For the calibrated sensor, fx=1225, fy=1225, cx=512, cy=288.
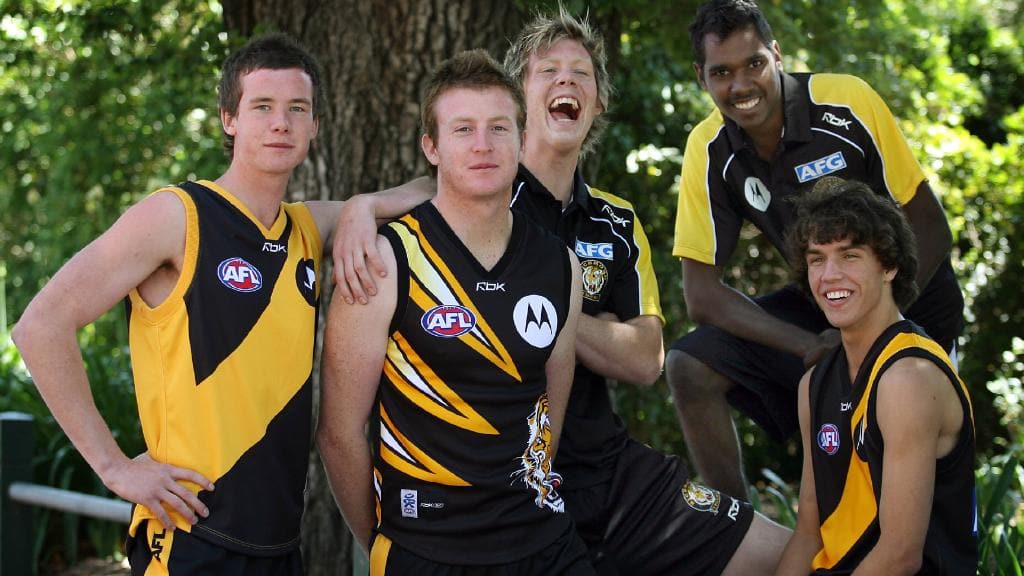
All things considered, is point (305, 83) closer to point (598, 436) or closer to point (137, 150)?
point (598, 436)

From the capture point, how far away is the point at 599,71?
12.7 feet

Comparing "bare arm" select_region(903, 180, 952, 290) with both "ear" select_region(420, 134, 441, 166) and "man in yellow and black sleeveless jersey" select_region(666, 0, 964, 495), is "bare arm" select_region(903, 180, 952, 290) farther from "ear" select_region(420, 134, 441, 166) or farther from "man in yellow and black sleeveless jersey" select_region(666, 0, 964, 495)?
"ear" select_region(420, 134, 441, 166)

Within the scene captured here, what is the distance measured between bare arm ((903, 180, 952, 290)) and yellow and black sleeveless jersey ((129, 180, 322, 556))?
219cm

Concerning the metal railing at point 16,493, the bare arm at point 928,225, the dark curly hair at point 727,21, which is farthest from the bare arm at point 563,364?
the metal railing at point 16,493

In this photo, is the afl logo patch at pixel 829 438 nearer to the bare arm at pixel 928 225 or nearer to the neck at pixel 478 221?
the bare arm at pixel 928 225

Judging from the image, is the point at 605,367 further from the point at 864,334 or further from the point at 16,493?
the point at 16,493

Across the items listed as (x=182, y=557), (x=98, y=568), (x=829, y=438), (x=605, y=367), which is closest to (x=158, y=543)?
(x=182, y=557)

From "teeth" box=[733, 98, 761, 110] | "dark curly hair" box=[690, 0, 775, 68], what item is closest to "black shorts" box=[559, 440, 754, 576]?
"teeth" box=[733, 98, 761, 110]

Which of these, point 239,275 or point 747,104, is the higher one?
point 747,104

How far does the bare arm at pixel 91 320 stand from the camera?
114 inches

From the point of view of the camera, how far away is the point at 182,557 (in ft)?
9.61

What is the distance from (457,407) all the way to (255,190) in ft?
2.49

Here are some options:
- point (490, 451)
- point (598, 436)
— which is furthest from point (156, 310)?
point (598, 436)

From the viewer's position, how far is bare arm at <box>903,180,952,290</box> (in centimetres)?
414
